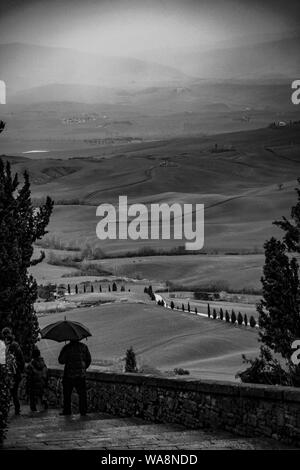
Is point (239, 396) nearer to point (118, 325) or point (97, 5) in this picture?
point (118, 325)

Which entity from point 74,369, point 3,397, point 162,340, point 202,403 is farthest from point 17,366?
point 162,340

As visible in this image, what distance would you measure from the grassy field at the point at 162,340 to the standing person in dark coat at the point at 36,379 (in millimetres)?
11886

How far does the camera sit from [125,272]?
79.1m

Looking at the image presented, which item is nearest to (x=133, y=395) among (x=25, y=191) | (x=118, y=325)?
(x=25, y=191)

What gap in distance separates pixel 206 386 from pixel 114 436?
1.42 metres

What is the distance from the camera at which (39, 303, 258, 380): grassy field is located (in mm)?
31734

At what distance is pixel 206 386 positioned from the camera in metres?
11.5

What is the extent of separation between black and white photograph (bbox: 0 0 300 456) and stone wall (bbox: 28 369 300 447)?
3 centimetres

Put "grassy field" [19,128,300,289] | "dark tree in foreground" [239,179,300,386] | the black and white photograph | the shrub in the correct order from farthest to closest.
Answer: "grassy field" [19,128,300,289], "dark tree in foreground" [239,179,300,386], the black and white photograph, the shrub

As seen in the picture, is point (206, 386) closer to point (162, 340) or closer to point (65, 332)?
point (65, 332)

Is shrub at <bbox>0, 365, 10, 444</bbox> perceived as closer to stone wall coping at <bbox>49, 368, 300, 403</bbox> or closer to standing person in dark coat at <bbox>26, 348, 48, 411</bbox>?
stone wall coping at <bbox>49, 368, 300, 403</bbox>

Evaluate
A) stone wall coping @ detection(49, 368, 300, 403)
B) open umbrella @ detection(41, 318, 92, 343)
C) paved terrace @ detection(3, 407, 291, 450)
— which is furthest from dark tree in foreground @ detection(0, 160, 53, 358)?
paved terrace @ detection(3, 407, 291, 450)

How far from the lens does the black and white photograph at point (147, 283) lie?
35.7ft
